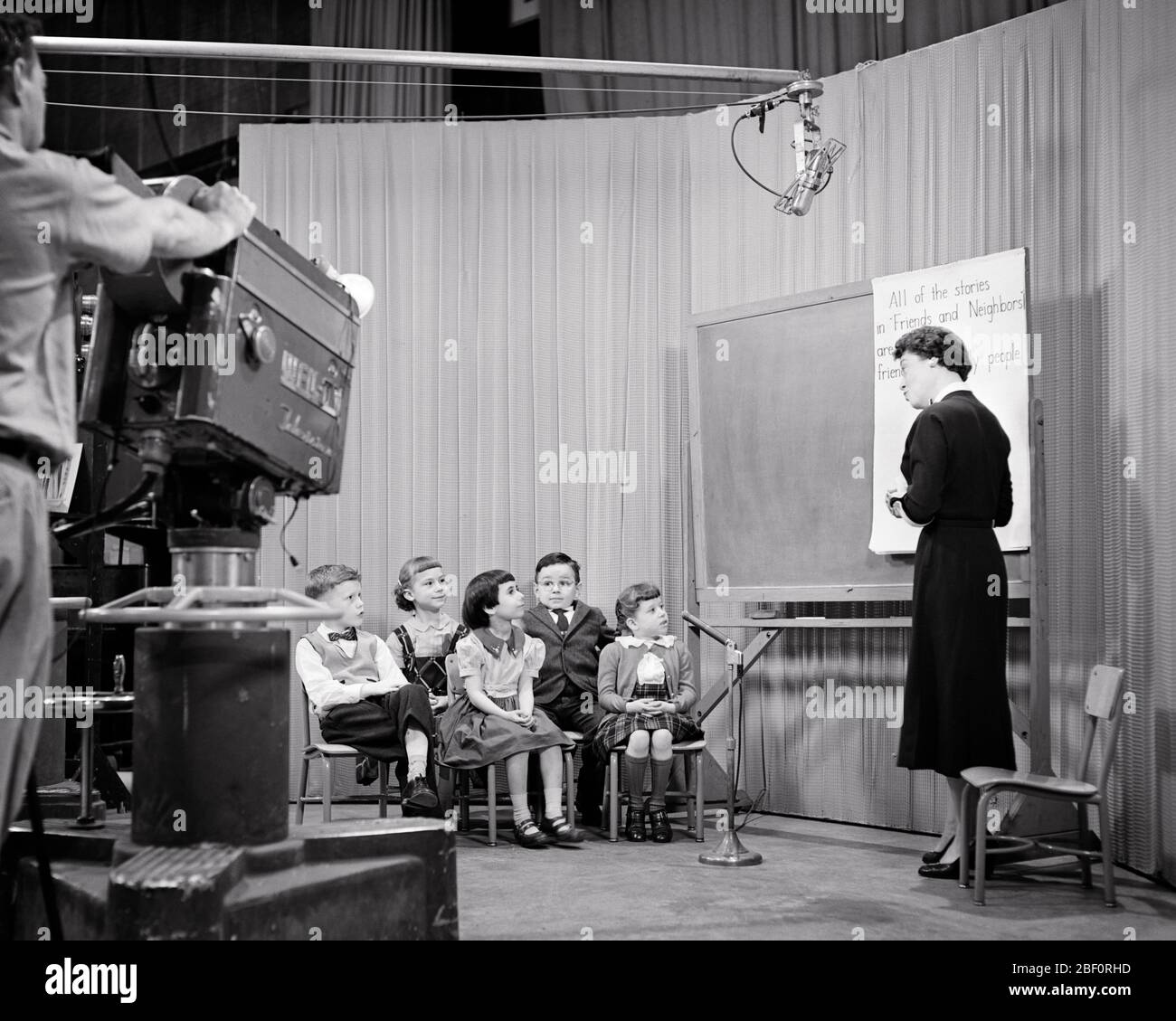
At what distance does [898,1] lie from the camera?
5070 millimetres

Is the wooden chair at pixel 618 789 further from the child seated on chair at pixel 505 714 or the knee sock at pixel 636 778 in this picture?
the child seated on chair at pixel 505 714

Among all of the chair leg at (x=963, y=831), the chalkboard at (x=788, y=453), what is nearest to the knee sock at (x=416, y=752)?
the chalkboard at (x=788, y=453)

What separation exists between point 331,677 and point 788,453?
2.02 meters

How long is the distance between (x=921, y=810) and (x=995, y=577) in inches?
54.5

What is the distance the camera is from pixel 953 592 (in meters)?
3.68

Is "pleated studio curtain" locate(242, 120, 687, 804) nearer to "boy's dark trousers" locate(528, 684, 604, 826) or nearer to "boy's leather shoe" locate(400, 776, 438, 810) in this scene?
"boy's dark trousers" locate(528, 684, 604, 826)

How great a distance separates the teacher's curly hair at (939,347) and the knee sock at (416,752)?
7.08 ft

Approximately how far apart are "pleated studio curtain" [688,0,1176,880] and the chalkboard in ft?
1.28

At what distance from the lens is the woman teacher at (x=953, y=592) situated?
364 cm

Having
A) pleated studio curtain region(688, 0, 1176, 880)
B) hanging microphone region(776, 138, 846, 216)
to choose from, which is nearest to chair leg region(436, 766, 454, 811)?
pleated studio curtain region(688, 0, 1176, 880)

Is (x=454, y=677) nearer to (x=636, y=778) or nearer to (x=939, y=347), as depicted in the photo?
(x=636, y=778)

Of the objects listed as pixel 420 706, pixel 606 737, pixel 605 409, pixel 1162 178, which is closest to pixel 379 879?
pixel 420 706

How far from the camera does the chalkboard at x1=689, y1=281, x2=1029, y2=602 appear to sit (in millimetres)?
4664

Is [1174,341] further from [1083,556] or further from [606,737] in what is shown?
[606,737]
